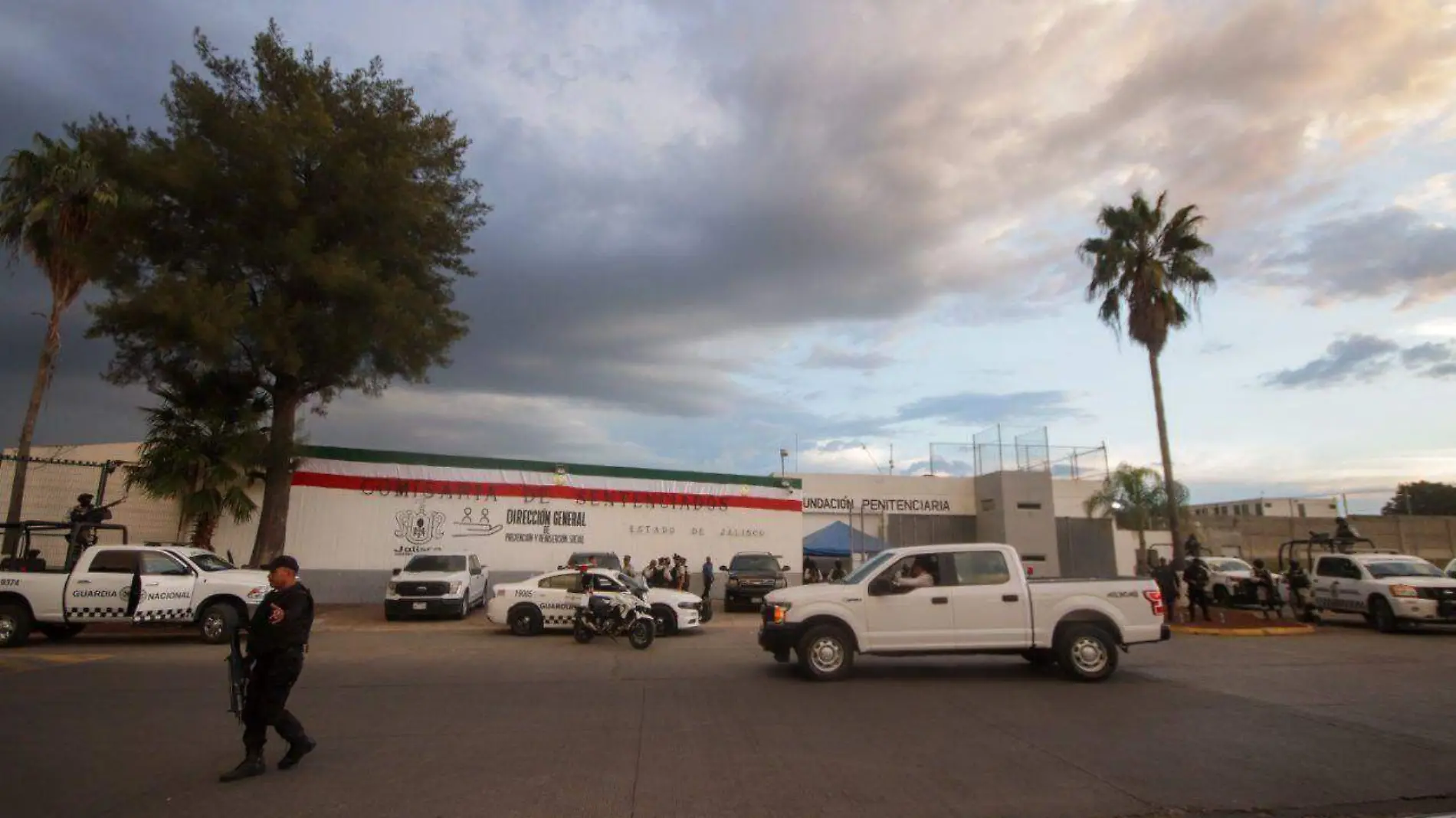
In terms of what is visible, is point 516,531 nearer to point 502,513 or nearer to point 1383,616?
point 502,513

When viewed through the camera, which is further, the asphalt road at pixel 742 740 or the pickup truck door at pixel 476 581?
the pickup truck door at pixel 476 581

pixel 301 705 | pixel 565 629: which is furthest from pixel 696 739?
pixel 565 629

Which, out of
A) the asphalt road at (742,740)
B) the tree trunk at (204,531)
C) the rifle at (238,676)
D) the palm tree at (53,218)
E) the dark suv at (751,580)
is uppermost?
the palm tree at (53,218)

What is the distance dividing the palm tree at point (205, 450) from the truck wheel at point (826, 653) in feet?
57.4

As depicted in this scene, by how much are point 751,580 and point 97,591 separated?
15310mm

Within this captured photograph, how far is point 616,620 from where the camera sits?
15844mm

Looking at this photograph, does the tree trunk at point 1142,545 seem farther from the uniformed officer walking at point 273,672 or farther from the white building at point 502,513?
the uniformed officer walking at point 273,672

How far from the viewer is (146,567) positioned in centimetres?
1522

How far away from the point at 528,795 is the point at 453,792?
1.90 feet

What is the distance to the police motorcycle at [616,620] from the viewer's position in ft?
50.4

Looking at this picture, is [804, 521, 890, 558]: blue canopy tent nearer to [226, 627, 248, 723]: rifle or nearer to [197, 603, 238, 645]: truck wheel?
[197, 603, 238, 645]: truck wheel

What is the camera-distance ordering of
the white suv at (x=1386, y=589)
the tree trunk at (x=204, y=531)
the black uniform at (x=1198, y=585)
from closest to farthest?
the white suv at (x=1386, y=589) < the black uniform at (x=1198, y=585) < the tree trunk at (x=204, y=531)

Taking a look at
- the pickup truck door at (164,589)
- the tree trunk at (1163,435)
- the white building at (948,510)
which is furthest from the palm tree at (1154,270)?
the pickup truck door at (164,589)

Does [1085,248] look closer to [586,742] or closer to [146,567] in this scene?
[586,742]
